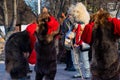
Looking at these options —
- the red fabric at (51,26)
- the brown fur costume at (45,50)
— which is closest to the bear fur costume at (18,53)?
the brown fur costume at (45,50)

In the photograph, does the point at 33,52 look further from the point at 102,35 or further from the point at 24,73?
the point at 102,35

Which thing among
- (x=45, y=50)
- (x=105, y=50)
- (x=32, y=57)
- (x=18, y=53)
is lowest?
(x=32, y=57)

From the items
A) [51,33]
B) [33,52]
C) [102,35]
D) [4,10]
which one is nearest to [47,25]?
[51,33]

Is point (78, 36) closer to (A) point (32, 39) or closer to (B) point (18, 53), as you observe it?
(A) point (32, 39)

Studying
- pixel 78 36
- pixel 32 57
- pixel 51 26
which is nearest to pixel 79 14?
pixel 78 36

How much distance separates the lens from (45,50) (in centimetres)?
736

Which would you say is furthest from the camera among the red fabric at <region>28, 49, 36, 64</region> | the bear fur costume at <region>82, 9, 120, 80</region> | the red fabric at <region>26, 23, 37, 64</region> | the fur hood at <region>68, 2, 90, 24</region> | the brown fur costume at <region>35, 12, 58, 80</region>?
the fur hood at <region>68, 2, 90, 24</region>

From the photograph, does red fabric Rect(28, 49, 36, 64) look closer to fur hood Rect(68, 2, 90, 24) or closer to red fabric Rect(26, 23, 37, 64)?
red fabric Rect(26, 23, 37, 64)

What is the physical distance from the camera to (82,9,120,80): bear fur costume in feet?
21.9

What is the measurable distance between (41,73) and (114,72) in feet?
5.06

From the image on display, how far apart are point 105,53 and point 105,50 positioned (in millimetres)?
51

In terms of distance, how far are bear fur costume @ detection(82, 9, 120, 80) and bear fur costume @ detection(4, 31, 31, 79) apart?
1.50m

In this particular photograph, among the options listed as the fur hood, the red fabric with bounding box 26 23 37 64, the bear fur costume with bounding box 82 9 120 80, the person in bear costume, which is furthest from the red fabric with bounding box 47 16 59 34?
the fur hood

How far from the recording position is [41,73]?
24.7ft
